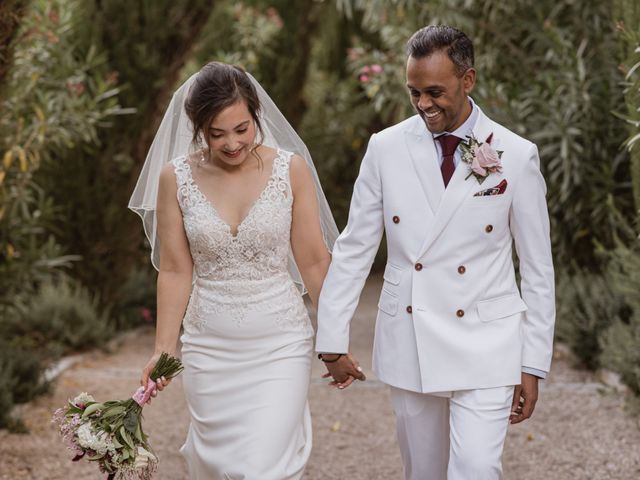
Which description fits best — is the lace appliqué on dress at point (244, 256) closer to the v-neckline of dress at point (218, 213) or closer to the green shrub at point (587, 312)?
the v-neckline of dress at point (218, 213)

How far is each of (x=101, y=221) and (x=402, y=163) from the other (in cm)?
705

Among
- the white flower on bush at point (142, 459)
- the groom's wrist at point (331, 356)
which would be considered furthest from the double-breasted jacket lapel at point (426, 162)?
the white flower on bush at point (142, 459)

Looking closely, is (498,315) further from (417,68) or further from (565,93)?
(565,93)

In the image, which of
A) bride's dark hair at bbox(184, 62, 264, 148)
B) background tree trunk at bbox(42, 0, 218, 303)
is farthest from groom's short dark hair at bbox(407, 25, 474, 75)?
background tree trunk at bbox(42, 0, 218, 303)

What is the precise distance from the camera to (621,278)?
7223 mm

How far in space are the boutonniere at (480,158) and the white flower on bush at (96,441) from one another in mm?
1544

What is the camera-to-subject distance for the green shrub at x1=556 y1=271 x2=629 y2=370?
27.5 feet

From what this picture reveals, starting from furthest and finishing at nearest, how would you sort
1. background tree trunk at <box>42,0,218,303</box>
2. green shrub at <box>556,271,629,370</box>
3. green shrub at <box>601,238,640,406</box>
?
background tree trunk at <box>42,0,218,303</box> → green shrub at <box>556,271,629,370</box> → green shrub at <box>601,238,640,406</box>

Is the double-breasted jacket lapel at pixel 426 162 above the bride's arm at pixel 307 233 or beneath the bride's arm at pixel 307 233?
above

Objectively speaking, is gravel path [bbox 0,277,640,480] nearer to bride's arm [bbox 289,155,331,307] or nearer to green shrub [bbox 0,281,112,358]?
green shrub [bbox 0,281,112,358]

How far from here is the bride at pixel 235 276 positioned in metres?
4.06

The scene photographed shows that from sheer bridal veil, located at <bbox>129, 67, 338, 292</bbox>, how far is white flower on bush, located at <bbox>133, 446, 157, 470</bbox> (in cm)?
113

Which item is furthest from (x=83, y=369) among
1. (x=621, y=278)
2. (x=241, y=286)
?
(x=241, y=286)

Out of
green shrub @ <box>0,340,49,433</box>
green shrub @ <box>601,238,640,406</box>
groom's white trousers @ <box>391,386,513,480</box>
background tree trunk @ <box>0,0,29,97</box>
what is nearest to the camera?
groom's white trousers @ <box>391,386,513,480</box>
